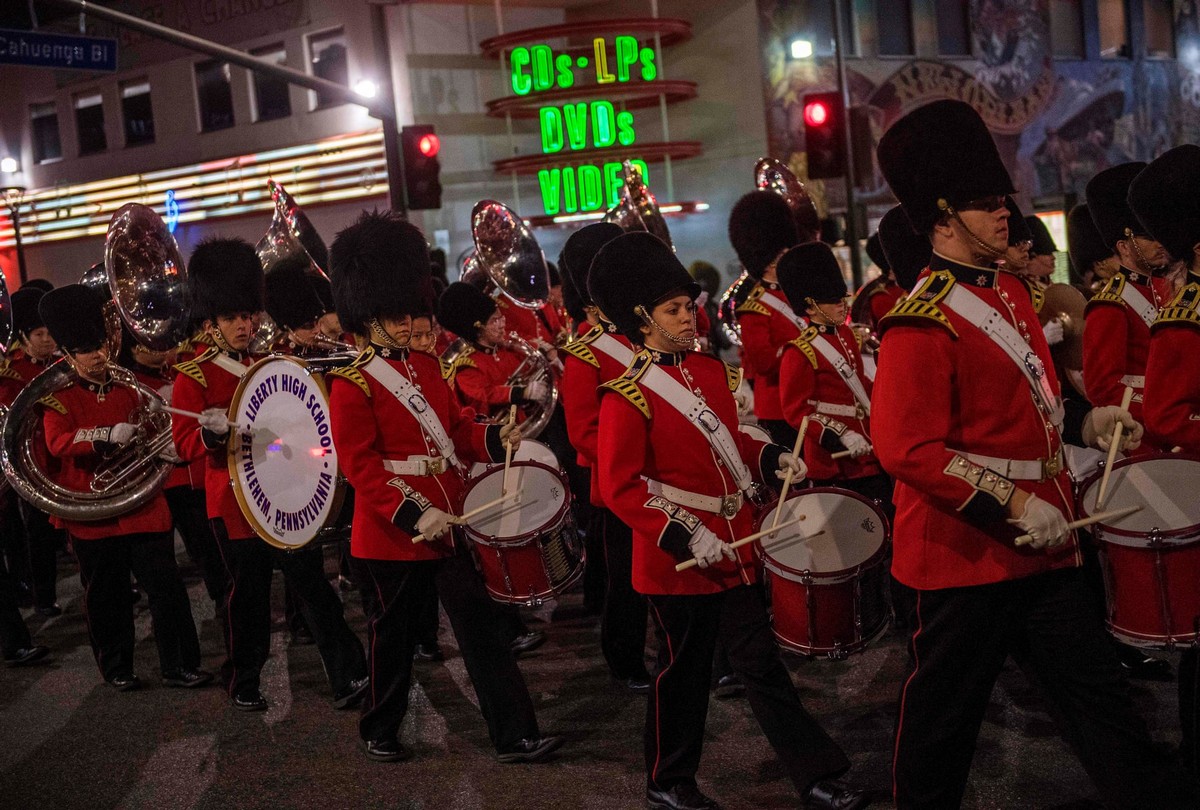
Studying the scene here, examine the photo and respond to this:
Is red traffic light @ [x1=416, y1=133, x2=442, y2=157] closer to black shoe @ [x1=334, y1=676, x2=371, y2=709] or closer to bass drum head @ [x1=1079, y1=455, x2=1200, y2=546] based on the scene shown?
black shoe @ [x1=334, y1=676, x2=371, y2=709]

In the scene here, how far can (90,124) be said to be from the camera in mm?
24625

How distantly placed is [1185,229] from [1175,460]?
0.93 metres

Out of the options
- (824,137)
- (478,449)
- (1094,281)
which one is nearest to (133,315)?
(478,449)

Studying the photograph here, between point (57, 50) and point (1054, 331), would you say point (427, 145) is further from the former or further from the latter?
point (1054, 331)

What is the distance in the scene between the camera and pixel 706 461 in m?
4.49

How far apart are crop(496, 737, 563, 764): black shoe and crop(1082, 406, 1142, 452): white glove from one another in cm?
233

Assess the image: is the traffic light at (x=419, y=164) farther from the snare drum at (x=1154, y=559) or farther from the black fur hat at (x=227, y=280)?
the snare drum at (x=1154, y=559)

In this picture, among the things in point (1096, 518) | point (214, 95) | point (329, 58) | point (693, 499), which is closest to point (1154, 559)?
point (1096, 518)

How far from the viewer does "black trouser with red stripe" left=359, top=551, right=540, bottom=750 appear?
516cm

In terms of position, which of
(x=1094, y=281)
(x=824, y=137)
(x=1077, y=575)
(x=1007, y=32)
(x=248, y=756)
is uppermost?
(x=1007, y=32)

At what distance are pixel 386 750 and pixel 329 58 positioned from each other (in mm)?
16552

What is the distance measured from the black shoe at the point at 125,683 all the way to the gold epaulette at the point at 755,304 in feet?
12.0

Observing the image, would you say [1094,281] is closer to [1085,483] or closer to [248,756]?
[1085,483]

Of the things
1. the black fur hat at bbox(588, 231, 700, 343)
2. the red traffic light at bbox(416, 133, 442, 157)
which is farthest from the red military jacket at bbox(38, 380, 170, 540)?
the red traffic light at bbox(416, 133, 442, 157)
